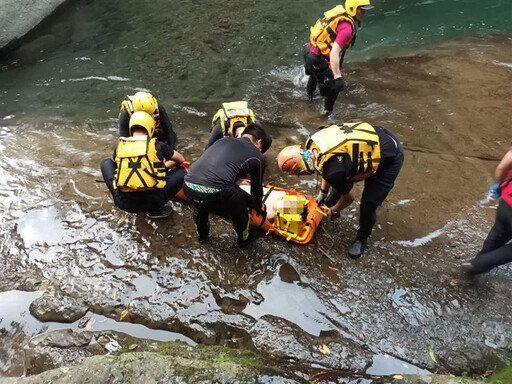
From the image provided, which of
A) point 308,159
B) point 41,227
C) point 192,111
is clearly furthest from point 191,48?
point 308,159

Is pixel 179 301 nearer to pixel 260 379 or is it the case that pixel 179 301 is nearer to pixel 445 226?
pixel 260 379

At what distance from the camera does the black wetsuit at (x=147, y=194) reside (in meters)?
4.64

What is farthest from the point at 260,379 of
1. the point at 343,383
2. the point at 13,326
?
the point at 13,326

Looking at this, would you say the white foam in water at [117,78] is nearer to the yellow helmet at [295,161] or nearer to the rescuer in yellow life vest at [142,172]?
the rescuer in yellow life vest at [142,172]

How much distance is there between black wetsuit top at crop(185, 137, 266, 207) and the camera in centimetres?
389

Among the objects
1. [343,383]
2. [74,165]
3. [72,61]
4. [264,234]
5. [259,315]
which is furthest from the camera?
[72,61]

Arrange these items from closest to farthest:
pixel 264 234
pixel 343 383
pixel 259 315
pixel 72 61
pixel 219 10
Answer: pixel 343 383, pixel 259 315, pixel 264 234, pixel 72 61, pixel 219 10

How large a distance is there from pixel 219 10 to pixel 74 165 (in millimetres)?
8436

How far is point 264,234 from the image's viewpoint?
4.80 meters

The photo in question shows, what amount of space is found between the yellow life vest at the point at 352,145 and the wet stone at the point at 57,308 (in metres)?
2.75

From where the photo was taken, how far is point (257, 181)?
4.20m

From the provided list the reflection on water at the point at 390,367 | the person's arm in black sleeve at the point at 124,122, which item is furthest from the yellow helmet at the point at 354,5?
the reflection on water at the point at 390,367

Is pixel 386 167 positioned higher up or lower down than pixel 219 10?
lower down

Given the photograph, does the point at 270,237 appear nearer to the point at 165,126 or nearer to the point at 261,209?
the point at 261,209
